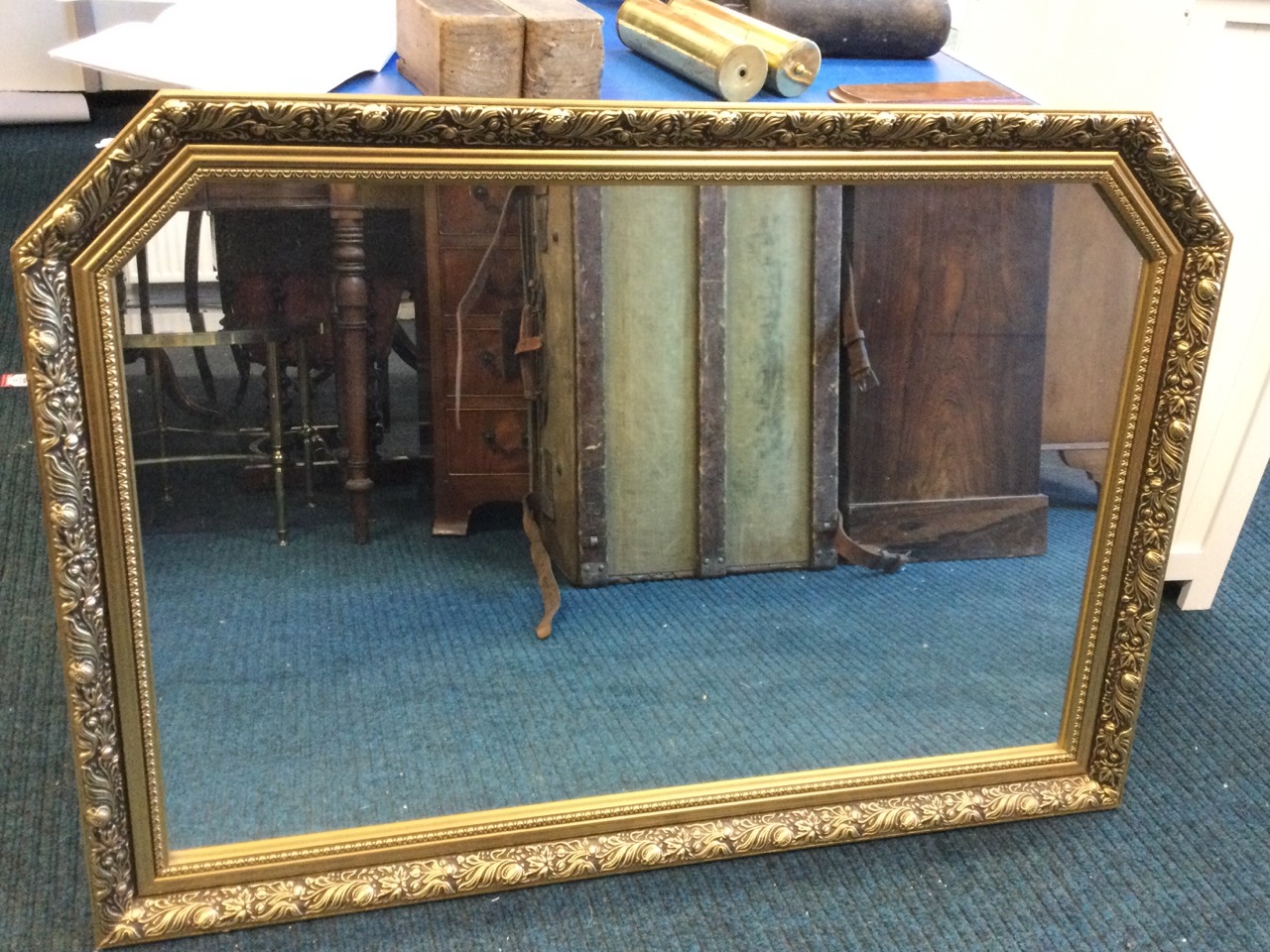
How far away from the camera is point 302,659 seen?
3.19 feet

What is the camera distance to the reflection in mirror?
2.97 feet

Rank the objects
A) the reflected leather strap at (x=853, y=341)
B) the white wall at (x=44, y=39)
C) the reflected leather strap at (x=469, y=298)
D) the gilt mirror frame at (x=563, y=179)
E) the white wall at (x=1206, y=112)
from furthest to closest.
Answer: the white wall at (x=44, y=39)
the white wall at (x=1206, y=112)
the reflected leather strap at (x=853, y=341)
the reflected leather strap at (x=469, y=298)
the gilt mirror frame at (x=563, y=179)

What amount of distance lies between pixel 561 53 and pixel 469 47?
0.22 feet

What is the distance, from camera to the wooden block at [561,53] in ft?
2.85

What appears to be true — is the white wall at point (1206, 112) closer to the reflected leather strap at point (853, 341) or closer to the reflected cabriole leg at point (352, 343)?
the reflected leather strap at point (853, 341)

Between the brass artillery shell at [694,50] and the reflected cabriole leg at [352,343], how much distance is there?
0.30 metres

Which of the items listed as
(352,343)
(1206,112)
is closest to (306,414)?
(352,343)

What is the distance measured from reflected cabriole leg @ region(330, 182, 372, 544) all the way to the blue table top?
9 centimetres

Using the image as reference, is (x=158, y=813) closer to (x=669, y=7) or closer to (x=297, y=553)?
(x=297, y=553)

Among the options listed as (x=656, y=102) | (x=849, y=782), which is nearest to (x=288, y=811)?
(x=849, y=782)

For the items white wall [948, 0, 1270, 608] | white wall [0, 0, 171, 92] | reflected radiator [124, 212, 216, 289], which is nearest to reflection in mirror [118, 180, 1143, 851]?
reflected radiator [124, 212, 216, 289]

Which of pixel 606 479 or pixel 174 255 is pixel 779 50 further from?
pixel 174 255

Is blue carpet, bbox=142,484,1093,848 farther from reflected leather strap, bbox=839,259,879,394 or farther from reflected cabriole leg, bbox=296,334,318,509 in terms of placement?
reflected leather strap, bbox=839,259,879,394

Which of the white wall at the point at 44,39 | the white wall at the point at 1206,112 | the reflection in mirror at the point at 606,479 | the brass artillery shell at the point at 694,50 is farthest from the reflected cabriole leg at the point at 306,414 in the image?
the white wall at the point at 44,39
